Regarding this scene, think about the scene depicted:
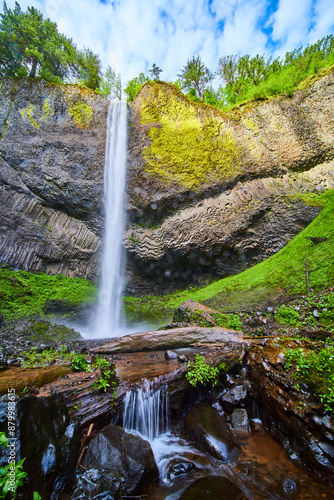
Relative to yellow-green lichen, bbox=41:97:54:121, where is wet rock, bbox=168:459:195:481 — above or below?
below

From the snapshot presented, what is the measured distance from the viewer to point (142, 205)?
1439 cm

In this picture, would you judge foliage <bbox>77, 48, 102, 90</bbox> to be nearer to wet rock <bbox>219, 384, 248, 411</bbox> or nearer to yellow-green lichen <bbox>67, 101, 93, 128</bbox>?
yellow-green lichen <bbox>67, 101, 93, 128</bbox>

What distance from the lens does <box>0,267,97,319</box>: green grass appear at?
9.28 metres

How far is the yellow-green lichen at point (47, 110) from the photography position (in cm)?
1418

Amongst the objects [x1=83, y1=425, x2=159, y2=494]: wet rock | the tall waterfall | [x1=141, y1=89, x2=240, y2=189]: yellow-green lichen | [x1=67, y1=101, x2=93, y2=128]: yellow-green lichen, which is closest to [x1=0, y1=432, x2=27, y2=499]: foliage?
[x1=83, y1=425, x2=159, y2=494]: wet rock

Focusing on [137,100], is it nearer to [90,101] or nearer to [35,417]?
[90,101]

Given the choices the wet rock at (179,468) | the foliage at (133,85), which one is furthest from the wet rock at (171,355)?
the foliage at (133,85)

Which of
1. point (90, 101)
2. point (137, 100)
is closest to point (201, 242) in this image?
point (137, 100)

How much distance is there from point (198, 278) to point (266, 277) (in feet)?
19.5

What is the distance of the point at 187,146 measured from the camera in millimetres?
14344

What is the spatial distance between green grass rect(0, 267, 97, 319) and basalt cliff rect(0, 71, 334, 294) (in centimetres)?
93

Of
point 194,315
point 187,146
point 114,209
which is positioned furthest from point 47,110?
point 194,315

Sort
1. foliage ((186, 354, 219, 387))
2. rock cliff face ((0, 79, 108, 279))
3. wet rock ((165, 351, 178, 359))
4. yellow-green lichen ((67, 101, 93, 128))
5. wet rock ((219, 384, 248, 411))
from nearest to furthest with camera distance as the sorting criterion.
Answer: wet rock ((219, 384, 248, 411)) < foliage ((186, 354, 219, 387)) < wet rock ((165, 351, 178, 359)) < rock cliff face ((0, 79, 108, 279)) < yellow-green lichen ((67, 101, 93, 128))

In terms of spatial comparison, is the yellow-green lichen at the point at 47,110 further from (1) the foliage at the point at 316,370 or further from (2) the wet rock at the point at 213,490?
(2) the wet rock at the point at 213,490
